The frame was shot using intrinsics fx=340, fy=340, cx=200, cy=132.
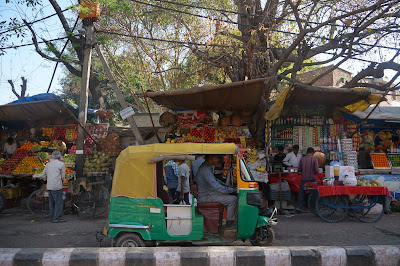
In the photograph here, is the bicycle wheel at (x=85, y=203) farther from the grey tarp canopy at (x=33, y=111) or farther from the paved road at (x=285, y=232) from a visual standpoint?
the grey tarp canopy at (x=33, y=111)

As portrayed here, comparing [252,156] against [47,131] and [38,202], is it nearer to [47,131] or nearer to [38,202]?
[38,202]

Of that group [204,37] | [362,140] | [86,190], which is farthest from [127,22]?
[362,140]

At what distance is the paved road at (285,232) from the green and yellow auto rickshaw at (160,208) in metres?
1.25

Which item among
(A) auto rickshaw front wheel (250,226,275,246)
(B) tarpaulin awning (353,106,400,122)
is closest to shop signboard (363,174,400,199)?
(B) tarpaulin awning (353,106,400,122)

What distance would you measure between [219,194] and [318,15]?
787 cm

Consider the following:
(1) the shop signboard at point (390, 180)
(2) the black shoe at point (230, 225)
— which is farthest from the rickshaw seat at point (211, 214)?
(1) the shop signboard at point (390, 180)

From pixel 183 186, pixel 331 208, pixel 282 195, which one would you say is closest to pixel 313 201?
pixel 331 208

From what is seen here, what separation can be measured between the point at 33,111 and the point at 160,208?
925cm

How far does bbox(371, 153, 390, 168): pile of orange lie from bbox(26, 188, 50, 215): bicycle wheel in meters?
10.5

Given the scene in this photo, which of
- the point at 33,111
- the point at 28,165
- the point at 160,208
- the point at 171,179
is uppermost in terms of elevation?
the point at 33,111

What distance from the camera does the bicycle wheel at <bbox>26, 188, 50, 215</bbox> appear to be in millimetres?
10188

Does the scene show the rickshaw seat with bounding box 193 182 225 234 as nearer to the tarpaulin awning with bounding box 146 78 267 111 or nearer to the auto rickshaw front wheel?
the auto rickshaw front wheel

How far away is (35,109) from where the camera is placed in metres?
12.6

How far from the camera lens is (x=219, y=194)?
6008 mm
